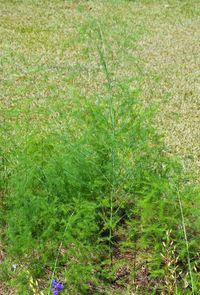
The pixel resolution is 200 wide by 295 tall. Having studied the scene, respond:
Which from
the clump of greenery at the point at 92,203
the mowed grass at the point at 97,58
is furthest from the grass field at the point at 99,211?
the mowed grass at the point at 97,58

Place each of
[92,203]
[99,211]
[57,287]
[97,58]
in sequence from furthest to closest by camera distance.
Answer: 1. [97,58]
2. [99,211]
3. [92,203]
4. [57,287]

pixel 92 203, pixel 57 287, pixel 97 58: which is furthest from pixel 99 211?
pixel 97 58

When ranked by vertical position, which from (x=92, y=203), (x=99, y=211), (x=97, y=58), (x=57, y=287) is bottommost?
(x=97, y=58)

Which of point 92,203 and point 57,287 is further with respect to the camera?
point 92,203

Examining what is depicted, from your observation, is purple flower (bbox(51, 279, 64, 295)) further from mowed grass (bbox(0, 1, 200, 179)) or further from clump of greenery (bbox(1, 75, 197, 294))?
mowed grass (bbox(0, 1, 200, 179))

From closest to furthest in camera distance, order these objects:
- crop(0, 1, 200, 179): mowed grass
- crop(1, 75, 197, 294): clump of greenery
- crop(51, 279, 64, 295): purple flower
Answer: crop(51, 279, 64, 295): purple flower
crop(1, 75, 197, 294): clump of greenery
crop(0, 1, 200, 179): mowed grass

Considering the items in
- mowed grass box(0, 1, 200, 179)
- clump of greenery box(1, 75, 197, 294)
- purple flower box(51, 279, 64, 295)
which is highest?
clump of greenery box(1, 75, 197, 294)

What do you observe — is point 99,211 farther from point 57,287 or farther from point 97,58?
point 97,58

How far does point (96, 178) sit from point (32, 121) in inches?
109

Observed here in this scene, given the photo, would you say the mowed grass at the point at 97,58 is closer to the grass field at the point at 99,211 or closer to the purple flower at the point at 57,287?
the grass field at the point at 99,211

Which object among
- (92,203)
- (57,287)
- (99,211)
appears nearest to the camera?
(57,287)

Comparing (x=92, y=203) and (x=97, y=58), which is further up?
(x=92, y=203)

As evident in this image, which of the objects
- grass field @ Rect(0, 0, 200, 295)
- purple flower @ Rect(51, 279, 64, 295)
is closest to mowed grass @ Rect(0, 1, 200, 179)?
grass field @ Rect(0, 0, 200, 295)

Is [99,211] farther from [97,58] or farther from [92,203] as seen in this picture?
[97,58]
